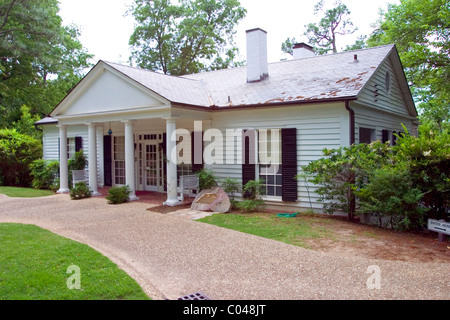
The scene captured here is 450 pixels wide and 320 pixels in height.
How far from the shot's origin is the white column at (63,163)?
14.7 metres

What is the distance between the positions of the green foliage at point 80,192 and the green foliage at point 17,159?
20.3 ft

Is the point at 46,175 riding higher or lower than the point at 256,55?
lower

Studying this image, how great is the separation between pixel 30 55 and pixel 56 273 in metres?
20.7

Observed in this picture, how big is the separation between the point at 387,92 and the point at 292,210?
5.74 meters

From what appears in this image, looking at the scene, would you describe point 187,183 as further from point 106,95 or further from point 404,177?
point 404,177

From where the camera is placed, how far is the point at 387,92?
12.8 meters

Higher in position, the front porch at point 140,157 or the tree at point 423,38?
the tree at point 423,38

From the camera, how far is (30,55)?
2191 centimetres

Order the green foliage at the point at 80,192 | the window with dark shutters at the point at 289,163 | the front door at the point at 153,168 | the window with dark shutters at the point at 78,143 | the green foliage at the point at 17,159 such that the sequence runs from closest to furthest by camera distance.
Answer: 1. the window with dark shutters at the point at 289,163
2. the green foliage at the point at 80,192
3. the front door at the point at 153,168
4. the window with dark shutters at the point at 78,143
5. the green foliage at the point at 17,159

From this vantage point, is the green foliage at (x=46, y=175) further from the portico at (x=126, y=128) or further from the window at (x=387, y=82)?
the window at (x=387, y=82)

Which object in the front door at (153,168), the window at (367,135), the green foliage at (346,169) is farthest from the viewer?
the front door at (153,168)

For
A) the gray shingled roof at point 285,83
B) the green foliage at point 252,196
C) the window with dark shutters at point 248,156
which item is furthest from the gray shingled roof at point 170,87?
the green foliage at point 252,196

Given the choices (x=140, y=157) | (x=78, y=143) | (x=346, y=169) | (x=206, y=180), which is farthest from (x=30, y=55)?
(x=346, y=169)

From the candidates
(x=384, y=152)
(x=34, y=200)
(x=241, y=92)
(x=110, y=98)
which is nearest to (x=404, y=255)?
(x=384, y=152)
